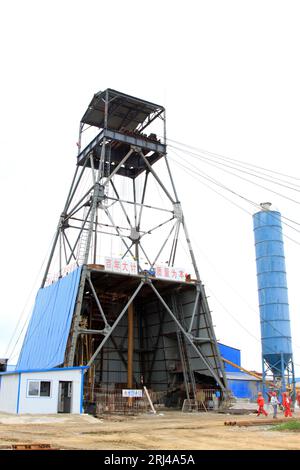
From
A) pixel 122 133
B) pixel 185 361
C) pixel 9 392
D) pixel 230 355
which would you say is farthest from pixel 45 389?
pixel 230 355

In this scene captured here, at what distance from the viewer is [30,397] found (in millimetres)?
25531

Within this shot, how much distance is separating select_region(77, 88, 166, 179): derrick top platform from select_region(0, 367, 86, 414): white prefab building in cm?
1783

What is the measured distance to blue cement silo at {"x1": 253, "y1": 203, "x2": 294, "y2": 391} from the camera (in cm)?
4462

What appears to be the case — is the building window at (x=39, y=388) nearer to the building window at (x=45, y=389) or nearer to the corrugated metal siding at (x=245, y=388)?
the building window at (x=45, y=389)

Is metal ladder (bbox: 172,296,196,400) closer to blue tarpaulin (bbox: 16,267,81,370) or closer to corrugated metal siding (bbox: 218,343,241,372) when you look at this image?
blue tarpaulin (bbox: 16,267,81,370)

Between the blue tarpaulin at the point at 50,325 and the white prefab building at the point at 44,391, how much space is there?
3574mm

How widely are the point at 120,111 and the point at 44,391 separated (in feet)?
81.5

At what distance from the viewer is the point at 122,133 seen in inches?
1569

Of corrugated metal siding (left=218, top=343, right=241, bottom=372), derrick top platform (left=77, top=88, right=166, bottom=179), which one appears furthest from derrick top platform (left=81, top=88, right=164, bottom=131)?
corrugated metal siding (left=218, top=343, right=241, bottom=372)

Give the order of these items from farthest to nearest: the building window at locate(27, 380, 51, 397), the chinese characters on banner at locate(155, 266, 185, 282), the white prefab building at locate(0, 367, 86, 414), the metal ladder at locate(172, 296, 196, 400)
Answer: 1. the metal ladder at locate(172, 296, 196, 400)
2. the chinese characters on banner at locate(155, 266, 185, 282)
3. the building window at locate(27, 380, 51, 397)
4. the white prefab building at locate(0, 367, 86, 414)

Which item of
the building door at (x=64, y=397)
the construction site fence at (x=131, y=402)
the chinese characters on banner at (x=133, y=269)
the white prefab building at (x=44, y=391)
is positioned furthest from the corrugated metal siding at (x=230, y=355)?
the white prefab building at (x=44, y=391)

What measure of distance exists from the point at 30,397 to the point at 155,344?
59.7 ft

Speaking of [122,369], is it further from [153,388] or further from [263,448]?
[263,448]
